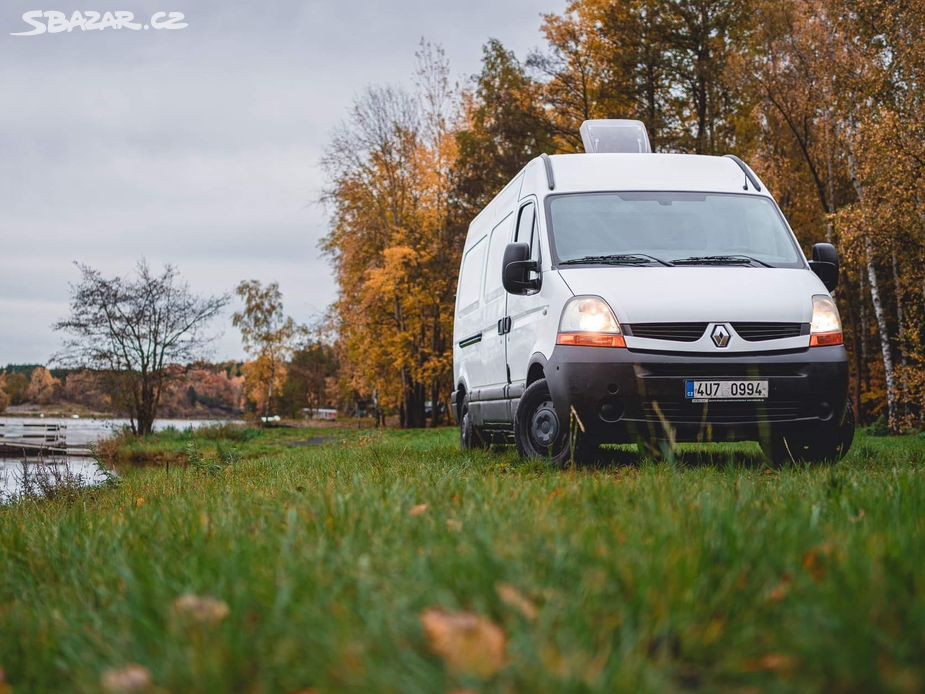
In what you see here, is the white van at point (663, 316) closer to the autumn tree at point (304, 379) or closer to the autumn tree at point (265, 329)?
the autumn tree at point (304, 379)

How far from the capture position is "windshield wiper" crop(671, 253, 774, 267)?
23.0 feet

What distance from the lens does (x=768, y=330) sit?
21.7 feet

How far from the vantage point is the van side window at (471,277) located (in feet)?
34.2

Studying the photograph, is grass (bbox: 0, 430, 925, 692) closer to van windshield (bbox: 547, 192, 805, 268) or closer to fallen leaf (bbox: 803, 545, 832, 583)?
fallen leaf (bbox: 803, 545, 832, 583)

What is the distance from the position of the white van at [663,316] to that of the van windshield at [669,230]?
13mm

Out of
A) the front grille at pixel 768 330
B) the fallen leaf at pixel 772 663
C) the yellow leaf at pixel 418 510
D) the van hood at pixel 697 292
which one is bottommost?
the fallen leaf at pixel 772 663

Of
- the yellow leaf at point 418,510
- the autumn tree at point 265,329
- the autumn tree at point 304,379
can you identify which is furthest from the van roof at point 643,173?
the autumn tree at point 265,329

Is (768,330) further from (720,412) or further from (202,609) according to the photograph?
(202,609)

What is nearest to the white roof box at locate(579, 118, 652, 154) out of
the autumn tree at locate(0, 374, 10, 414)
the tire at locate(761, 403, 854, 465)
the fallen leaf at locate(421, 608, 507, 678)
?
the tire at locate(761, 403, 854, 465)

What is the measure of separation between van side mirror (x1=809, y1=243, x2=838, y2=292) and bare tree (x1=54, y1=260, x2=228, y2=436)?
98.7 ft

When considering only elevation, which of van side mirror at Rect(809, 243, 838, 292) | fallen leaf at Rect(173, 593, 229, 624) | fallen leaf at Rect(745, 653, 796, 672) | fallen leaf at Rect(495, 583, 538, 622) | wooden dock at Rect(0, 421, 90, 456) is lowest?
wooden dock at Rect(0, 421, 90, 456)

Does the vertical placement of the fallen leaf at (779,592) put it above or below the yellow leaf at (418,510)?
below

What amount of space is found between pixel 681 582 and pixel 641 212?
577 cm

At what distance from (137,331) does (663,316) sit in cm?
3199
